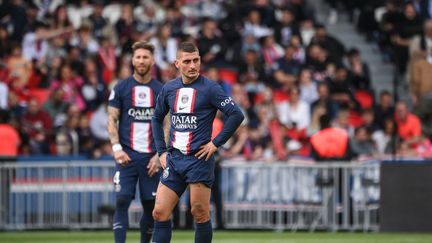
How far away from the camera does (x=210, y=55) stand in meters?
24.7

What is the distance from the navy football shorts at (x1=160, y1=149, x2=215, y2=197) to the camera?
42.4ft

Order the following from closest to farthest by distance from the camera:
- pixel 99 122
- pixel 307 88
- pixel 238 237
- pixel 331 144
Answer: pixel 238 237 → pixel 331 144 → pixel 99 122 → pixel 307 88

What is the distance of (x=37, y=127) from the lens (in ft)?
74.5

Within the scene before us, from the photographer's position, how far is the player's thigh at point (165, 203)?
42.4ft

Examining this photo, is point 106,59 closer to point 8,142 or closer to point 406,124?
point 8,142

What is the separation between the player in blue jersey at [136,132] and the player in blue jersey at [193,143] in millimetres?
1818

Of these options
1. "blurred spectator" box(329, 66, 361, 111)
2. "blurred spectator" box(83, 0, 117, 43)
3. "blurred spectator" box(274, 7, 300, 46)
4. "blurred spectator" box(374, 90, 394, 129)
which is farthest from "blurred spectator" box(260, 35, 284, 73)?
"blurred spectator" box(83, 0, 117, 43)

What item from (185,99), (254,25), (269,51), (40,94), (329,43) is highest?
(254,25)

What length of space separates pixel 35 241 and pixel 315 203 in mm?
5007

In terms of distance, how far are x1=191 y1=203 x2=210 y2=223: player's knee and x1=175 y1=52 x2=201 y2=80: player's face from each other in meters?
1.40

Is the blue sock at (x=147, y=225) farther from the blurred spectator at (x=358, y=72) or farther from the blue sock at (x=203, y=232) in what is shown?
the blurred spectator at (x=358, y=72)

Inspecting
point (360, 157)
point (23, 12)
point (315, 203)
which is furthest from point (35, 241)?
point (23, 12)

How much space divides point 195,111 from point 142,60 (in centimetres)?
209

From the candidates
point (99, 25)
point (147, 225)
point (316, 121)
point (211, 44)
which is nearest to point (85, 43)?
point (99, 25)
